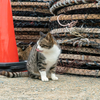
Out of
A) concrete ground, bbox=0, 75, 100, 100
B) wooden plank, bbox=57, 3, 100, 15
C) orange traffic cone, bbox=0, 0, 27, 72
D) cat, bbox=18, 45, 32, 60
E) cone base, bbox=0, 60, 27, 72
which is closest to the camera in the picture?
concrete ground, bbox=0, 75, 100, 100

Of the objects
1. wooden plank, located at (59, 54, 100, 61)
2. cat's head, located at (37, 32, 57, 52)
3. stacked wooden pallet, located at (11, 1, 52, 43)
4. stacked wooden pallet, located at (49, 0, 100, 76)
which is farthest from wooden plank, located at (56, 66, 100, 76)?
stacked wooden pallet, located at (11, 1, 52, 43)

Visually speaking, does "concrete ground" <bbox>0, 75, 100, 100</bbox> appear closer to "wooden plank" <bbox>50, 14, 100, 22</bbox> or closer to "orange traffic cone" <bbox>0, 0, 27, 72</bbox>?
"orange traffic cone" <bbox>0, 0, 27, 72</bbox>

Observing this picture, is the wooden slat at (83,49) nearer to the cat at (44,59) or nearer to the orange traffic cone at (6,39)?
the cat at (44,59)

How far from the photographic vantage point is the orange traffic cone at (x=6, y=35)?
1988mm

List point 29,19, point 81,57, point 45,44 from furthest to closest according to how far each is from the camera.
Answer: point 29,19 → point 81,57 → point 45,44

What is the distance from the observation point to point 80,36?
181 centimetres

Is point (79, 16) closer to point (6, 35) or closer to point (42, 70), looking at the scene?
point (42, 70)

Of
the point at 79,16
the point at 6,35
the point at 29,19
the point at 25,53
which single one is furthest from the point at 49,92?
the point at 29,19

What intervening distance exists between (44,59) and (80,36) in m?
0.48

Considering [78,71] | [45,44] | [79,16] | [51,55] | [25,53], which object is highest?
[79,16]

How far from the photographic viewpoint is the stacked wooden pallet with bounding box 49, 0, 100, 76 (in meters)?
1.74

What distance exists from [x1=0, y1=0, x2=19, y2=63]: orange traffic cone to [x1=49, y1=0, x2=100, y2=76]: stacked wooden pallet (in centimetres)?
59

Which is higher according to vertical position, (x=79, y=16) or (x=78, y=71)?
(x=79, y=16)

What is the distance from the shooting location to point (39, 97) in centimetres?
A: 110
